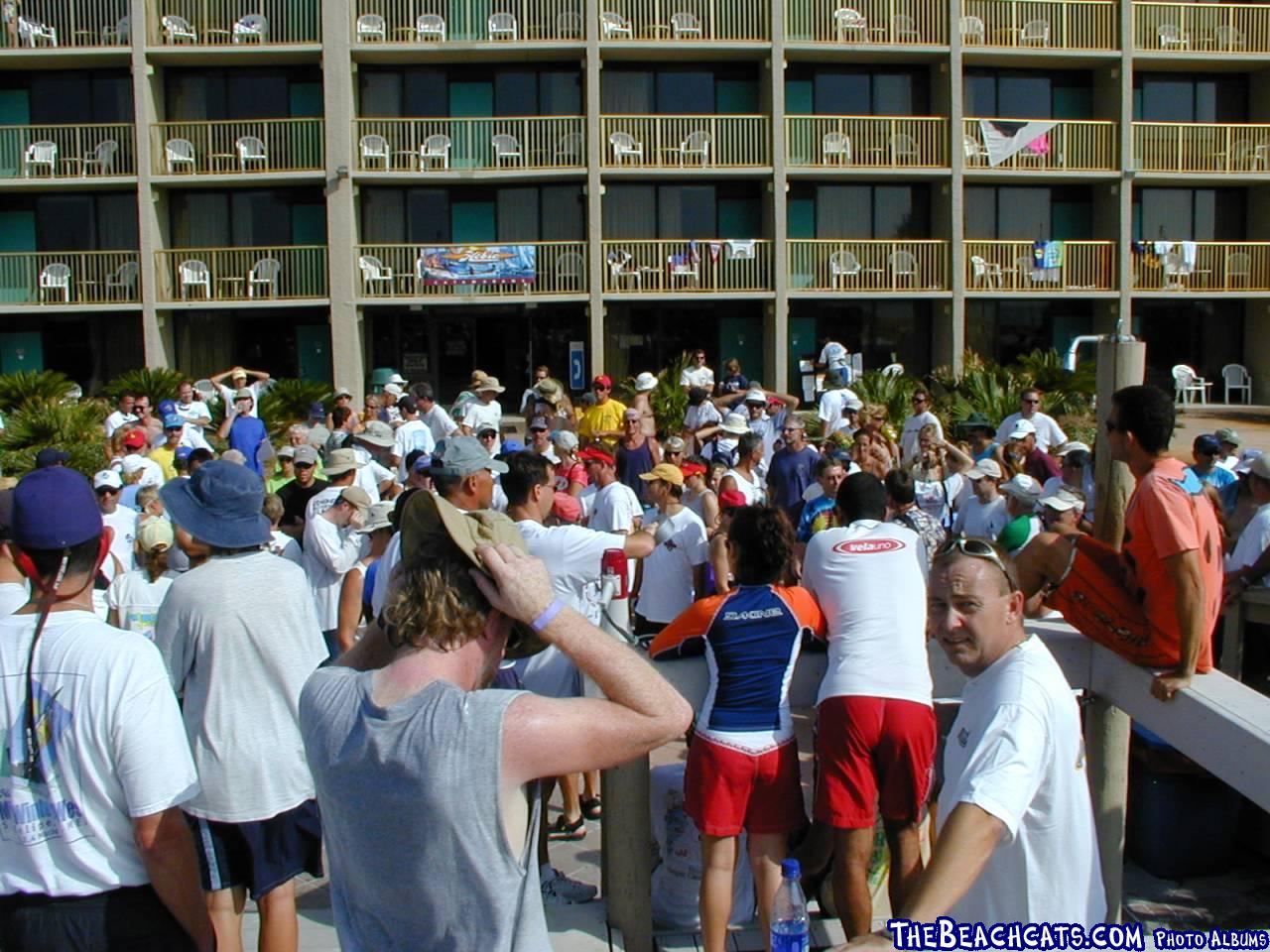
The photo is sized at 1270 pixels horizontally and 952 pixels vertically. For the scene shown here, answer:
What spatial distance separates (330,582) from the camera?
7.10 meters

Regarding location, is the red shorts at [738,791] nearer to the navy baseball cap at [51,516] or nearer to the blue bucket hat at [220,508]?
the blue bucket hat at [220,508]

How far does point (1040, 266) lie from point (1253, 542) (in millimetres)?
22721

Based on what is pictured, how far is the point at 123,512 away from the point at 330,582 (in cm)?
275

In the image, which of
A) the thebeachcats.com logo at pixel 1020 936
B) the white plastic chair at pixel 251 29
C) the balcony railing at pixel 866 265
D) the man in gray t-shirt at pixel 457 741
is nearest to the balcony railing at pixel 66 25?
the white plastic chair at pixel 251 29

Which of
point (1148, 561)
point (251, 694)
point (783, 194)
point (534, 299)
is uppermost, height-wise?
point (783, 194)

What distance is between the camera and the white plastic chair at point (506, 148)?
89.1 feet

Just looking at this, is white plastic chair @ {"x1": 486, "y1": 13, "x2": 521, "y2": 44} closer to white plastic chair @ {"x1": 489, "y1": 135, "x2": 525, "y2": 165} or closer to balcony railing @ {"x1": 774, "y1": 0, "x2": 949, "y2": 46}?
white plastic chair @ {"x1": 489, "y1": 135, "x2": 525, "y2": 165}

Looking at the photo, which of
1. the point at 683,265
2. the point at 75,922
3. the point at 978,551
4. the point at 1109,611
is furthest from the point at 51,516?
the point at 683,265

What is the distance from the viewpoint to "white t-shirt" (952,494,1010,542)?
30.4 feet

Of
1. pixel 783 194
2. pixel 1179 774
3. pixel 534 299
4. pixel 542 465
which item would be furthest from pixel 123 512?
pixel 783 194

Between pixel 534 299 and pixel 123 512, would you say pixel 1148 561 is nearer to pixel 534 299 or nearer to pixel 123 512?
pixel 123 512

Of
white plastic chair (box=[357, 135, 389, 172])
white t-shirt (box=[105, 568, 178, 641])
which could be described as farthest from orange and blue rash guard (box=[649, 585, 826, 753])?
white plastic chair (box=[357, 135, 389, 172])

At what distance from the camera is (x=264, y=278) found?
2741 cm

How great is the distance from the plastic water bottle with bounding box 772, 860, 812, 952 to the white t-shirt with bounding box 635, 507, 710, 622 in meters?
4.39
